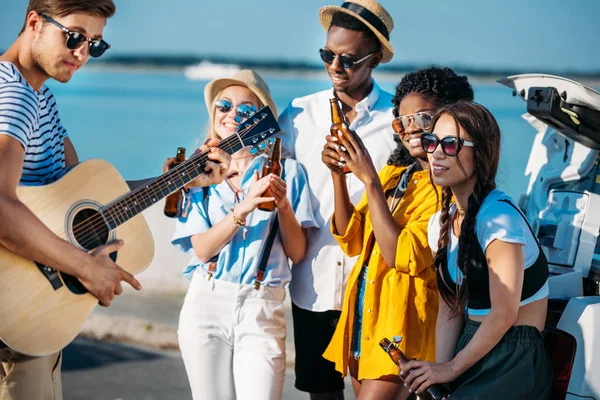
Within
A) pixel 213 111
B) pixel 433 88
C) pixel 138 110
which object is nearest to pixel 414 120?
pixel 433 88

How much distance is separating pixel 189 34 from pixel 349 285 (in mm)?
5583

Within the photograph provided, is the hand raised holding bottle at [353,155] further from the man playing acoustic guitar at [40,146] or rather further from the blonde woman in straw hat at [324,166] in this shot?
the man playing acoustic guitar at [40,146]

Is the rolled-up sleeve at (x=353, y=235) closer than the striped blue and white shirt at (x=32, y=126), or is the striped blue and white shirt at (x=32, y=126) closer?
the striped blue and white shirt at (x=32, y=126)

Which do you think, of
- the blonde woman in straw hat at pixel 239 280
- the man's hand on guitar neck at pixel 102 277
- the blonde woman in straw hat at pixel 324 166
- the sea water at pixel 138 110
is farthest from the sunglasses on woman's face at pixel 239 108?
the sea water at pixel 138 110

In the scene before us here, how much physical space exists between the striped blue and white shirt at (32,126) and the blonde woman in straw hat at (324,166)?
3.79 feet

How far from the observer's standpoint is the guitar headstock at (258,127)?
11.9 ft

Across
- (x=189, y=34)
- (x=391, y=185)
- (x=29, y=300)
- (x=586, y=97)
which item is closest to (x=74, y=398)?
(x=29, y=300)

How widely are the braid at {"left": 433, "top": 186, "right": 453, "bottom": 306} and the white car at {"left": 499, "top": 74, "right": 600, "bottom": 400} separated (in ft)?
1.59

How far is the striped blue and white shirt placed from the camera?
9.18ft

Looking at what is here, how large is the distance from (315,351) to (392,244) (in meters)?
0.93

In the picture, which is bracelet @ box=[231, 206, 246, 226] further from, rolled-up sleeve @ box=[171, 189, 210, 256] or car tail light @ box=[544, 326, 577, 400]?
car tail light @ box=[544, 326, 577, 400]

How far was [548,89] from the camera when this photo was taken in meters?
3.57

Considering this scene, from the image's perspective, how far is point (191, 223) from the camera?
3.68 m

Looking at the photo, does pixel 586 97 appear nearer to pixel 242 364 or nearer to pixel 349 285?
pixel 349 285
